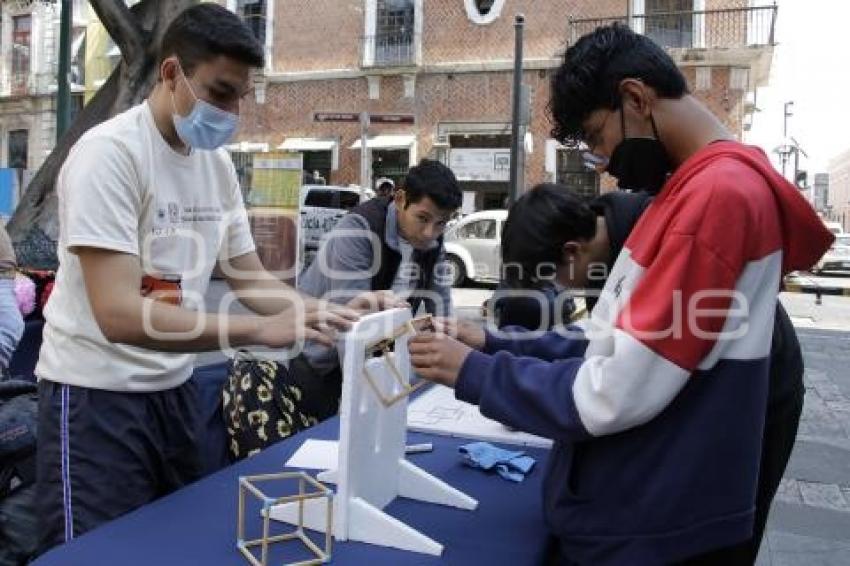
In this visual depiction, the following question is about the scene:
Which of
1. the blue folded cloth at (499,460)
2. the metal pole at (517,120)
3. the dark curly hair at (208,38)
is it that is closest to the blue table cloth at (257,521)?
the blue folded cloth at (499,460)

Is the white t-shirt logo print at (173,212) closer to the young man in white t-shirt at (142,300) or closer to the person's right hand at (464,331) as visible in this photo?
the young man in white t-shirt at (142,300)

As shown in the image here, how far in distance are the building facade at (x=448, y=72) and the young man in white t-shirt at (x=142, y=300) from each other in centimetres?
1589

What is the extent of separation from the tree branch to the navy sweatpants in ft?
18.5

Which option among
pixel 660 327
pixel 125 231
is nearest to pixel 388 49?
pixel 125 231

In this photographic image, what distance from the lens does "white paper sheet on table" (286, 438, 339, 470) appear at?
1997 mm

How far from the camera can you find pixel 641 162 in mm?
1404

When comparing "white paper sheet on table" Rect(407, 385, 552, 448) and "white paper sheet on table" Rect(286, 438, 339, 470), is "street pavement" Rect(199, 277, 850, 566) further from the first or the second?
"white paper sheet on table" Rect(286, 438, 339, 470)

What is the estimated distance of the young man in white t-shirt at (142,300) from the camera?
1.61 metres

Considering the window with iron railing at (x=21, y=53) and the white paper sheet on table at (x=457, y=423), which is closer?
the white paper sheet on table at (x=457, y=423)

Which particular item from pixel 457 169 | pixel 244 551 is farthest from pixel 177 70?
pixel 457 169

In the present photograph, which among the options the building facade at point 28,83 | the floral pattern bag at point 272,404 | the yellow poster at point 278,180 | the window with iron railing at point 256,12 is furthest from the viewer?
the building facade at point 28,83

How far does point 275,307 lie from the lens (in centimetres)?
217

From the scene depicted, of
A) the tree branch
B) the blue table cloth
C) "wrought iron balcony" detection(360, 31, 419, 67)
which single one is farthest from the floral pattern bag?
"wrought iron balcony" detection(360, 31, 419, 67)

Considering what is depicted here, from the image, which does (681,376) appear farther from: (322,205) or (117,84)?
(322,205)
